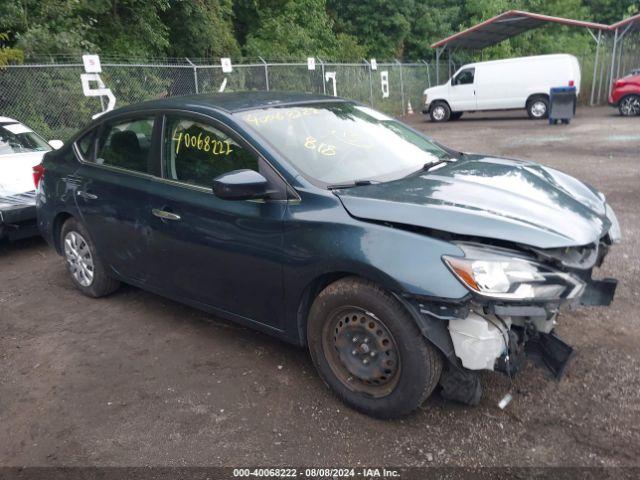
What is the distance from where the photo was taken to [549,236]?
2.71 m

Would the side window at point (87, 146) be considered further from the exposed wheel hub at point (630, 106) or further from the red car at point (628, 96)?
the exposed wheel hub at point (630, 106)

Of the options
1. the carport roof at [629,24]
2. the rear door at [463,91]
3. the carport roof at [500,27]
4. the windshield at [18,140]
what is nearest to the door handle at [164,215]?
the windshield at [18,140]

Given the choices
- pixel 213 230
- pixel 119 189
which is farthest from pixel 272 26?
pixel 213 230

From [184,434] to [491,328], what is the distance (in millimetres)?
1687

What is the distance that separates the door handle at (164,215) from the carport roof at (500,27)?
2282 centimetres

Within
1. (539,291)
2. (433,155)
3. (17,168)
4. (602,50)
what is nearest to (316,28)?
(602,50)

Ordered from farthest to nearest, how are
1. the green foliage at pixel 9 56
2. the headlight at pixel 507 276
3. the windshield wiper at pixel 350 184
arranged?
the green foliage at pixel 9 56
the windshield wiper at pixel 350 184
the headlight at pixel 507 276

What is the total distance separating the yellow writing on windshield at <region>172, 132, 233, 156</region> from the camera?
360 centimetres

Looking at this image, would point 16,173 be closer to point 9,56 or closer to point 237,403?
point 237,403

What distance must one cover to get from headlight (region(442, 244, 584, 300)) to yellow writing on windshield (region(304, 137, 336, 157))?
1220mm

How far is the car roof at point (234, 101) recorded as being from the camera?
3800mm

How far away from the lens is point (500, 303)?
2.60 meters

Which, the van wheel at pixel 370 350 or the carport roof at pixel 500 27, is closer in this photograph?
the van wheel at pixel 370 350

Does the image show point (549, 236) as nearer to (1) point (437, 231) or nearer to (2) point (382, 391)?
(1) point (437, 231)
